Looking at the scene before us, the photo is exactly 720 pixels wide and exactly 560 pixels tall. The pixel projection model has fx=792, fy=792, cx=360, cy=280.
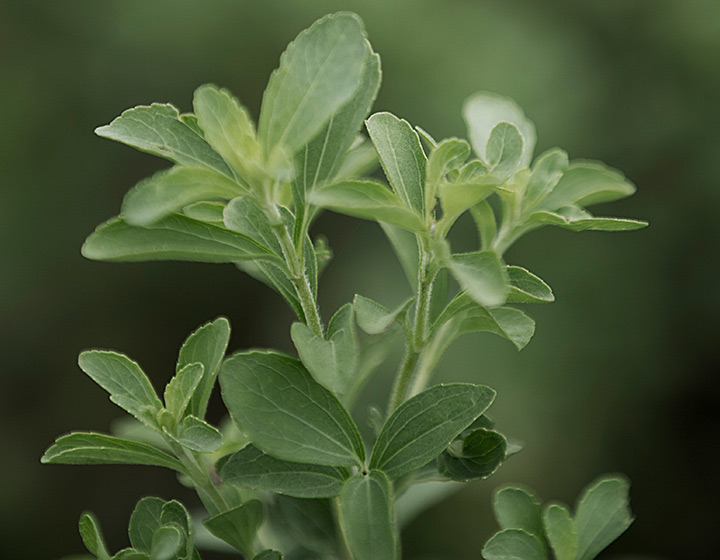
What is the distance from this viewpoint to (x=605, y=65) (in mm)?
1756

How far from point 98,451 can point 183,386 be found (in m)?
0.05

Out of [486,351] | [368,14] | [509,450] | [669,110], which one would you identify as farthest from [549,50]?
[509,450]

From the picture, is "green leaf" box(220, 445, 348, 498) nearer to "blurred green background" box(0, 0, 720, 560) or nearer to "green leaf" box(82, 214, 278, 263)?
"green leaf" box(82, 214, 278, 263)

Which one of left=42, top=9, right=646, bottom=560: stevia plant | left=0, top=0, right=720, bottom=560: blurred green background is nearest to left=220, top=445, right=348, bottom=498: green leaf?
left=42, top=9, right=646, bottom=560: stevia plant

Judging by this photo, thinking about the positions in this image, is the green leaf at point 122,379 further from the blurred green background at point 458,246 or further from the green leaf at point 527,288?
the blurred green background at point 458,246

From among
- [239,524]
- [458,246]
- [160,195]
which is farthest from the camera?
[458,246]

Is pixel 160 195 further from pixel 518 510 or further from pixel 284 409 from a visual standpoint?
pixel 518 510

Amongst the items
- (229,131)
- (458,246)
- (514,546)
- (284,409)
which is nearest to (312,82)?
(229,131)

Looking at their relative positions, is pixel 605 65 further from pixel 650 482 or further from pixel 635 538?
pixel 635 538

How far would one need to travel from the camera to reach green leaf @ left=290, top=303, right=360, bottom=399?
0.35m

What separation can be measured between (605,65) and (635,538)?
1.02 meters

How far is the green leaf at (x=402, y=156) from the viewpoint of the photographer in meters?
0.38

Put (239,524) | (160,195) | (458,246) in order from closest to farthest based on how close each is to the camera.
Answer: (160,195), (239,524), (458,246)

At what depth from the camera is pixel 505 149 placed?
429 mm
